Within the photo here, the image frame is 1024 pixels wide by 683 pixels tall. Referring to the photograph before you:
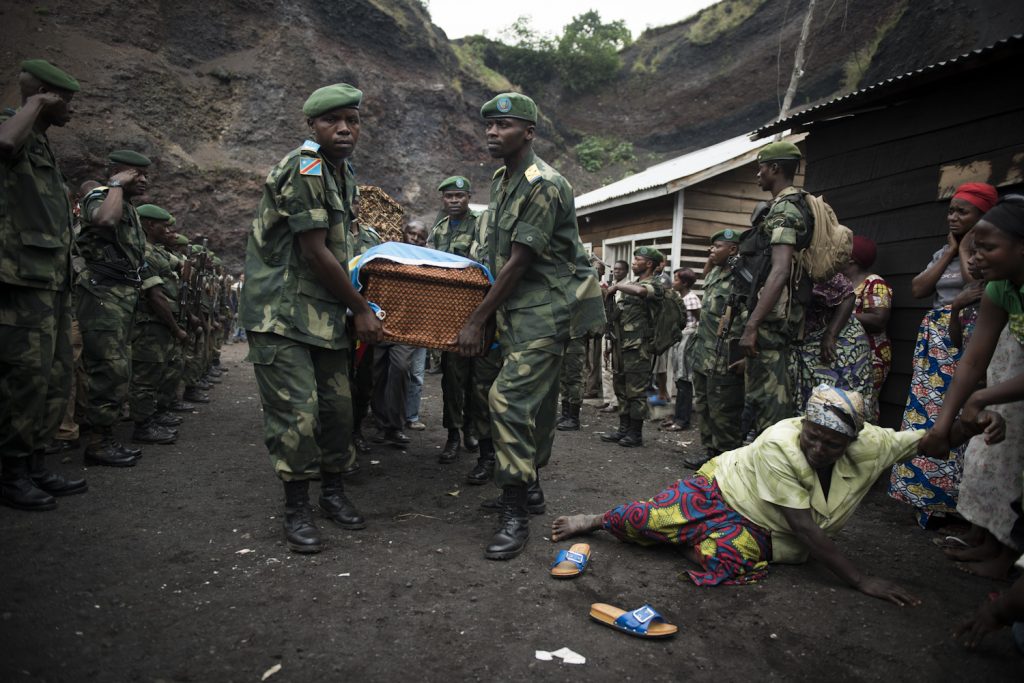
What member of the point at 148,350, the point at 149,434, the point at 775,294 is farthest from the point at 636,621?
the point at 148,350

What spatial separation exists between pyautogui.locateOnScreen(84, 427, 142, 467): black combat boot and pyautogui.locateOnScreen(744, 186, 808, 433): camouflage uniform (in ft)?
15.1

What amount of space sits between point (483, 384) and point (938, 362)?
3.10 metres

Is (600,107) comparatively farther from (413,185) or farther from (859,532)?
(859,532)

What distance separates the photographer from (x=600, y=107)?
36344mm

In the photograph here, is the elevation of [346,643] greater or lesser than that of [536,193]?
lesser

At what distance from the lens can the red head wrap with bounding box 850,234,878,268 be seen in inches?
198

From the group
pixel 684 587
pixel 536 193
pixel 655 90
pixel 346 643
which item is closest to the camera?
pixel 346 643

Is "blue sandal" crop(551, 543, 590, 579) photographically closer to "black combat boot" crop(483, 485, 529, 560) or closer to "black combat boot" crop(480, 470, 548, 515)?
"black combat boot" crop(483, 485, 529, 560)

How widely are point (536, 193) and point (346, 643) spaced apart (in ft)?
7.63

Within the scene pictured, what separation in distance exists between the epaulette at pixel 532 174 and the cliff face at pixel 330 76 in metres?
19.6

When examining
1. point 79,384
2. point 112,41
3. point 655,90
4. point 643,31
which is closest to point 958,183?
point 79,384

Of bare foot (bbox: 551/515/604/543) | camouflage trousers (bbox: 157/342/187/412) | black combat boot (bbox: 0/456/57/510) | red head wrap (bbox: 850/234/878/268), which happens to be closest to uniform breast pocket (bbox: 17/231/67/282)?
black combat boot (bbox: 0/456/57/510)

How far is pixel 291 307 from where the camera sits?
312 cm

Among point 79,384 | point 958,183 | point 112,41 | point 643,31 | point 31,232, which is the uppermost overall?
point 643,31
